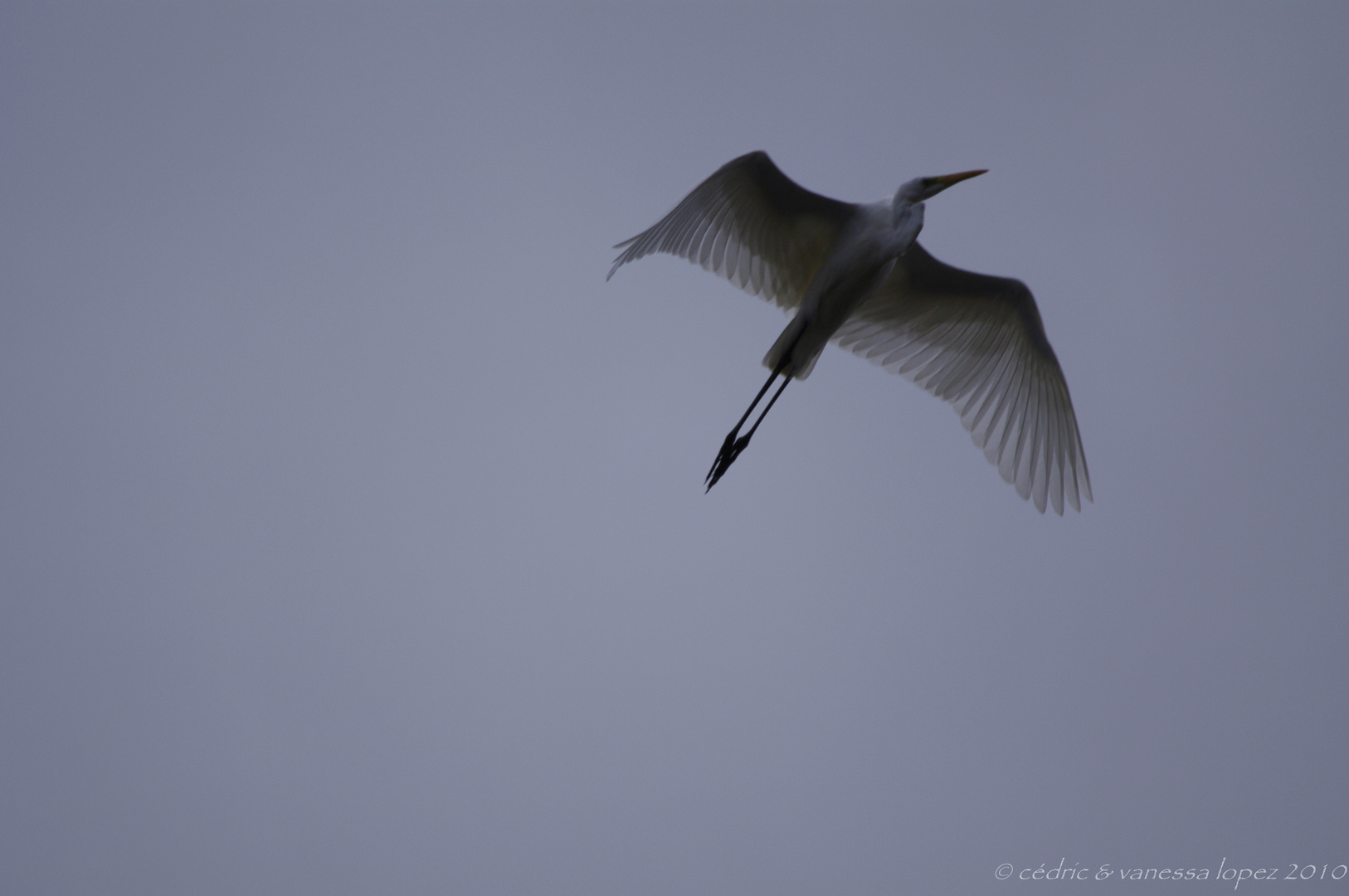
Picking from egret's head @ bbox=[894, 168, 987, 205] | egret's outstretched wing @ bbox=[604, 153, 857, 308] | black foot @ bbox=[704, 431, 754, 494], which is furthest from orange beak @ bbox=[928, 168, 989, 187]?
black foot @ bbox=[704, 431, 754, 494]

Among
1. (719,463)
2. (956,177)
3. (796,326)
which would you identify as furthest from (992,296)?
(719,463)

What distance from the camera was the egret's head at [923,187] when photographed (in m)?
5.73

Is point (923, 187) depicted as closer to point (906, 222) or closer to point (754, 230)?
point (906, 222)

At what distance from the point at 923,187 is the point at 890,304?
1.03m

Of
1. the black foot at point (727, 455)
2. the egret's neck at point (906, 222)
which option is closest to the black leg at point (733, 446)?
the black foot at point (727, 455)

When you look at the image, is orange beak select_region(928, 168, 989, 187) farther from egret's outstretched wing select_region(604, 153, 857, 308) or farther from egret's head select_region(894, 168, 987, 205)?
egret's outstretched wing select_region(604, 153, 857, 308)

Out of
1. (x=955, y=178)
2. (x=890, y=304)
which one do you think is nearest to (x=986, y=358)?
(x=890, y=304)

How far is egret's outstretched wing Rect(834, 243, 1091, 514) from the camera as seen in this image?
6.41 m

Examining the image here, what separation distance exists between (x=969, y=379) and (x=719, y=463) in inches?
70.1

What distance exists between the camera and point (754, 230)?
5.91 meters

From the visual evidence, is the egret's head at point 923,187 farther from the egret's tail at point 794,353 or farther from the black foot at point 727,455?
the black foot at point 727,455

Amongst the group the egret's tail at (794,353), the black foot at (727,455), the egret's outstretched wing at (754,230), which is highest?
the egret's outstretched wing at (754,230)

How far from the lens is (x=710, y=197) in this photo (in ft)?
18.2

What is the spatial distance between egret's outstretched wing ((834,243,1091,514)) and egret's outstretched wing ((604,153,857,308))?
0.62m
